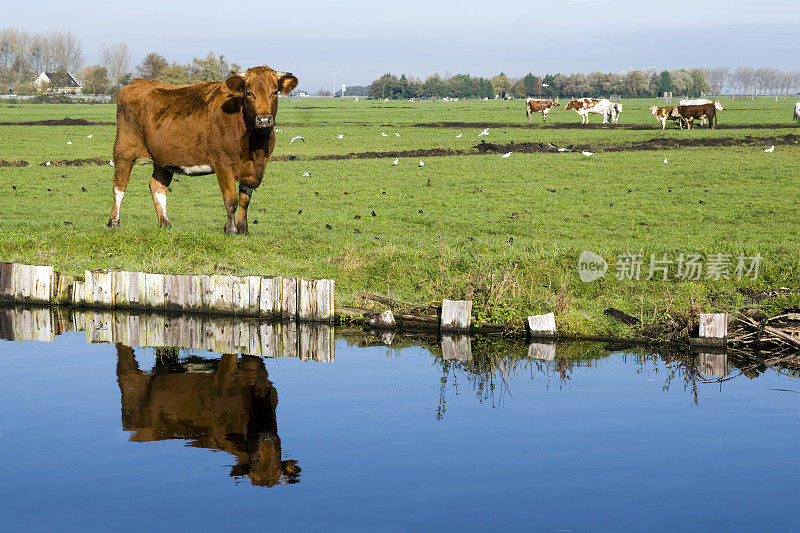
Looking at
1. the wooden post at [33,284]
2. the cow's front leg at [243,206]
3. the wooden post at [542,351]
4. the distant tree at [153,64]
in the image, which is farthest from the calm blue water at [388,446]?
the distant tree at [153,64]

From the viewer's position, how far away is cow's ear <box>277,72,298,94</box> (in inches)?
824

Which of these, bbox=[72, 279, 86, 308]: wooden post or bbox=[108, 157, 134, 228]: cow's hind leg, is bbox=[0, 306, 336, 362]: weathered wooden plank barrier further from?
bbox=[108, 157, 134, 228]: cow's hind leg

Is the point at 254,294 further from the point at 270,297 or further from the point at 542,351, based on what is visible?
the point at 542,351

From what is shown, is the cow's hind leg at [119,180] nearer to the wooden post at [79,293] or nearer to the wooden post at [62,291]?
the wooden post at [62,291]

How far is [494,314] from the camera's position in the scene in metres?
17.0

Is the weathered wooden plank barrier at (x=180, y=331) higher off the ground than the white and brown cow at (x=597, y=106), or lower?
lower

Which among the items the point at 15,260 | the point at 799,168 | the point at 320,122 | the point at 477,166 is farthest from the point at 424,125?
the point at 15,260

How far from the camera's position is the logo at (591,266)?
62.8 ft

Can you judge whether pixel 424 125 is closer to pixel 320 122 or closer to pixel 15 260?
pixel 320 122

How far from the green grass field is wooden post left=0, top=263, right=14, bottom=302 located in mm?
1549

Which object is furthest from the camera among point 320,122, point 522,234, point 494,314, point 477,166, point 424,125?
point 320,122

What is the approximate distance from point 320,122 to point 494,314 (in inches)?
2244

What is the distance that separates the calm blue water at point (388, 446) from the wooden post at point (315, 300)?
2236 millimetres

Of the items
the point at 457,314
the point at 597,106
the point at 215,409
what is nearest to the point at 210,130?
the point at 457,314
